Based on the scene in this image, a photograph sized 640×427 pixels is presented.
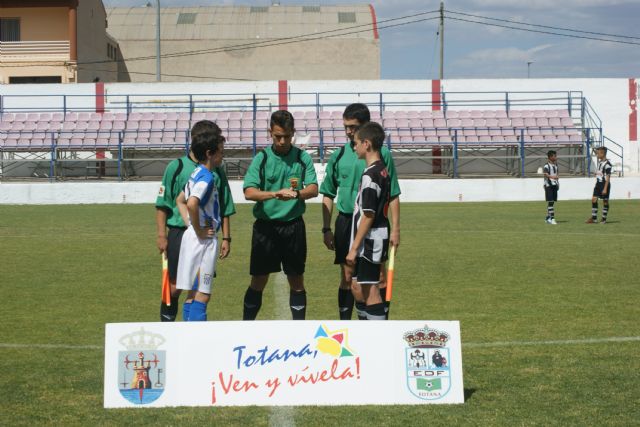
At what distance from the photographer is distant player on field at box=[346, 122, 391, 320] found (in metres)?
6.76

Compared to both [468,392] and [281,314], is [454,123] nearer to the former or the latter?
[281,314]

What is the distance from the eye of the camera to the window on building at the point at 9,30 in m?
51.1

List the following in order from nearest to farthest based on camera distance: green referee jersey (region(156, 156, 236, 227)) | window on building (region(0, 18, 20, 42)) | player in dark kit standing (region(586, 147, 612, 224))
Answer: green referee jersey (region(156, 156, 236, 227)) → player in dark kit standing (region(586, 147, 612, 224)) → window on building (region(0, 18, 20, 42))

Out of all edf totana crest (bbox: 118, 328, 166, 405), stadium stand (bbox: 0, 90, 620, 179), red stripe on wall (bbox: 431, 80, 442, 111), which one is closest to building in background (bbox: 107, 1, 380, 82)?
red stripe on wall (bbox: 431, 80, 442, 111)

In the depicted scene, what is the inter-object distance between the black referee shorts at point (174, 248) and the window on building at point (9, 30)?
155ft

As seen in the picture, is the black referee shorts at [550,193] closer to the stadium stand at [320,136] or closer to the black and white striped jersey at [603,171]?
the black and white striped jersey at [603,171]

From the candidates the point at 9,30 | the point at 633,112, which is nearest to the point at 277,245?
the point at 633,112

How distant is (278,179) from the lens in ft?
25.2

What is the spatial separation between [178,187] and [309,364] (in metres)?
2.16

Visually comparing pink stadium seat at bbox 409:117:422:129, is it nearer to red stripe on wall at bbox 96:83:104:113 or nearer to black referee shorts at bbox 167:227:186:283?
red stripe on wall at bbox 96:83:104:113

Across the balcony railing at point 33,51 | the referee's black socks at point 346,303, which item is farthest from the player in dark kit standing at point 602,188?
the balcony railing at point 33,51

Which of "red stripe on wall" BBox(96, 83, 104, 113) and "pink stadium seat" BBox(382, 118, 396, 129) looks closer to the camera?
"pink stadium seat" BBox(382, 118, 396, 129)

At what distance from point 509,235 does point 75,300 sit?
1069 cm

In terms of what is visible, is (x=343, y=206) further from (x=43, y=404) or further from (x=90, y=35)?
(x=90, y=35)
